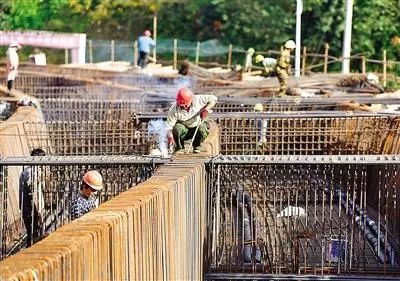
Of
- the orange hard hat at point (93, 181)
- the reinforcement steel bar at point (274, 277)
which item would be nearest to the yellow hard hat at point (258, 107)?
the reinforcement steel bar at point (274, 277)

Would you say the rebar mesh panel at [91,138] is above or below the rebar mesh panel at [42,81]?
below

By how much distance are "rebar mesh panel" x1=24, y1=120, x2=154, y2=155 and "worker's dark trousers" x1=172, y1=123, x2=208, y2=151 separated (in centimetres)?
440

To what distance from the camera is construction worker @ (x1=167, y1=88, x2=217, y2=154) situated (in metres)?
10.2

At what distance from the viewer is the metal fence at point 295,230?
957cm

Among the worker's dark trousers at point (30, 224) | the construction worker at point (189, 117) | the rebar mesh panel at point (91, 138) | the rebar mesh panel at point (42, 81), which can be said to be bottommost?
the worker's dark trousers at point (30, 224)

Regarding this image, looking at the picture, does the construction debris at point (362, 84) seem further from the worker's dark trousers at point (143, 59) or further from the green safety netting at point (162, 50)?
the green safety netting at point (162, 50)

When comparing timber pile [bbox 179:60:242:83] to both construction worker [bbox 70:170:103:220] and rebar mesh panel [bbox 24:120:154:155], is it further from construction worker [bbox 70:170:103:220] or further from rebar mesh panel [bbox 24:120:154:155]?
construction worker [bbox 70:170:103:220]

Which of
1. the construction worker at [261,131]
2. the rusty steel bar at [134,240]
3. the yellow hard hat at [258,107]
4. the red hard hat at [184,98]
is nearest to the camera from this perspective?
the rusty steel bar at [134,240]

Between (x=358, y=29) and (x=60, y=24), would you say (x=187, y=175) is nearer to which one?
(x=358, y=29)

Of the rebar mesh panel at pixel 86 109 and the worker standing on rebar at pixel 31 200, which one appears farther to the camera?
the rebar mesh panel at pixel 86 109

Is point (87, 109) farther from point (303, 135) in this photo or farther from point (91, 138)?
point (303, 135)

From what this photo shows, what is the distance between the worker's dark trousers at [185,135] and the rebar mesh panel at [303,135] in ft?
14.9

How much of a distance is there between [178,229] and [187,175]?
0.66 metres

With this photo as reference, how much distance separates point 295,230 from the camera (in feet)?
35.3
